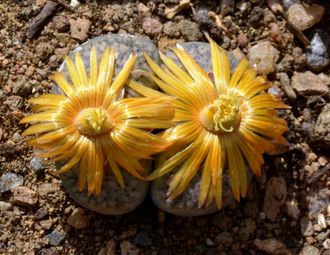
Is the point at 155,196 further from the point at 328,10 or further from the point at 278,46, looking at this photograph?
the point at 328,10

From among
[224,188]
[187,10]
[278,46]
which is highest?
[187,10]

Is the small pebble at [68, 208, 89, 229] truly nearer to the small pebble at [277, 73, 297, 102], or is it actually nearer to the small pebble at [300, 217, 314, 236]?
the small pebble at [300, 217, 314, 236]

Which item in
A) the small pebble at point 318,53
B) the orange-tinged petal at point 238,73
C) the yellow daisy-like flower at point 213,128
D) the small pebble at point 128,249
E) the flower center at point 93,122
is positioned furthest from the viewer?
the small pebble at point 318,53

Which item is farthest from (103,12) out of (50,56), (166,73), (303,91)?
(303,91)

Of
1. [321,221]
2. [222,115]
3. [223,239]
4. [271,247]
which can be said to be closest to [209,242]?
[223,239]

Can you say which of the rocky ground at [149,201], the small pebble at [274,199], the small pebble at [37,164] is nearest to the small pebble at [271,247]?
the rocky ground at [149,201]

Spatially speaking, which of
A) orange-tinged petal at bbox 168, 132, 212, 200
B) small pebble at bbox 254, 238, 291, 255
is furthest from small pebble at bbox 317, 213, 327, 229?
orange-tinged petal at bbox 168, 132, 212, 200

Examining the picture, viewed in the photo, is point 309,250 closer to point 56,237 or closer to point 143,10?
point 56,237

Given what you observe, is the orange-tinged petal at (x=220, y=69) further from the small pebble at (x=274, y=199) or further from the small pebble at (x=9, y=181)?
the small pebble at (x=9, y=181)
